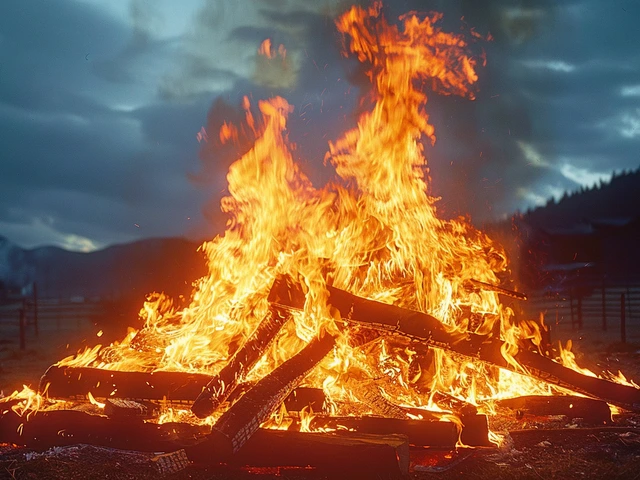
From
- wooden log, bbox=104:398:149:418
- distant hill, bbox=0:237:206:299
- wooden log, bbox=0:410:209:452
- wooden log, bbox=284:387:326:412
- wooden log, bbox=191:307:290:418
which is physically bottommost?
wooden log, bbox=0:410:209:452

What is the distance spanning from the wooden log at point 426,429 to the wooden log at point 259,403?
0.60 meters

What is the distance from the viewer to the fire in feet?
22.7

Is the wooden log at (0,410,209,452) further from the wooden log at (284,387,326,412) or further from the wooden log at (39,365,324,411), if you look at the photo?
the wooden log at (284,387,326,412)

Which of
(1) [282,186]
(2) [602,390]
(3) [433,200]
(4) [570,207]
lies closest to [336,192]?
(1) [282,186]

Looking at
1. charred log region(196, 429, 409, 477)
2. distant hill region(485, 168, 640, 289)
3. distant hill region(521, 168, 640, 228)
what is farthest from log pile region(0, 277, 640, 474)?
distant hill region(521, 168, 640, 228)

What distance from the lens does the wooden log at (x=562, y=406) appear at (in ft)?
20.8

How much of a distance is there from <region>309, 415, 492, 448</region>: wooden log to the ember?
14 millimetres

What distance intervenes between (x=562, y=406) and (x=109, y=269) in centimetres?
5109

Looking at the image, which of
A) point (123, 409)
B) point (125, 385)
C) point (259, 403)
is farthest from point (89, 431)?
point (259, 403)

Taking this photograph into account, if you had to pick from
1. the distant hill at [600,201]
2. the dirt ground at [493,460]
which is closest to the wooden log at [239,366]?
the dirt ground at [493,460]

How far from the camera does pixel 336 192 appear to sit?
8.31 meters

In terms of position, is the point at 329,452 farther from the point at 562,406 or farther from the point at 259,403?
the point at 562,406

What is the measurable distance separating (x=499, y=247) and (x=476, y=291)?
1.00 m

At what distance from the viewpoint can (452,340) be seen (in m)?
6.16
